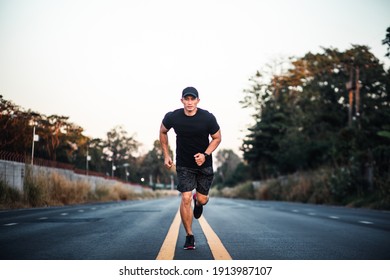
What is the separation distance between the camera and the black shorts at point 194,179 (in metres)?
5.67

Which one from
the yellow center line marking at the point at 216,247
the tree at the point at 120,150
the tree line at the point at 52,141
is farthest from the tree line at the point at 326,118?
the tree at the point at 120,150

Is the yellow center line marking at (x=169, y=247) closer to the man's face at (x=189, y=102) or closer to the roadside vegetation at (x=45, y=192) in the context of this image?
the man's face at (x=189, y=102)

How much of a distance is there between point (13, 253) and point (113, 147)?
87.4m

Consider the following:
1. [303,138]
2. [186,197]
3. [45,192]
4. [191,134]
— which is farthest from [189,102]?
[303,138]

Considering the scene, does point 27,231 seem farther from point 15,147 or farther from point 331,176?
point 331,176

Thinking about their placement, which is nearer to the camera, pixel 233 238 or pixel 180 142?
pixel 180 142

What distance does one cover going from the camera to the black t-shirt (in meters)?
5.78

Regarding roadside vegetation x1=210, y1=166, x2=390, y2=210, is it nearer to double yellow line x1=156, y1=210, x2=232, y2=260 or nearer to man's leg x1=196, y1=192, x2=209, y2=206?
double yellow line x1=156, y1=210, x2=232, y2=260

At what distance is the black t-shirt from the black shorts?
0.23ft

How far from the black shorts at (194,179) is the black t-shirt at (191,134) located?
7 cm

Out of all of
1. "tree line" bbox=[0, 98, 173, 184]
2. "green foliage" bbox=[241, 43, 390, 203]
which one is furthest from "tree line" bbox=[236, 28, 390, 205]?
"tree line" bbox=[0, 98, 173, 184]

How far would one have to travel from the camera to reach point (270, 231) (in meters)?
7.79

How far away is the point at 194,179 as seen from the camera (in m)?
5.84
